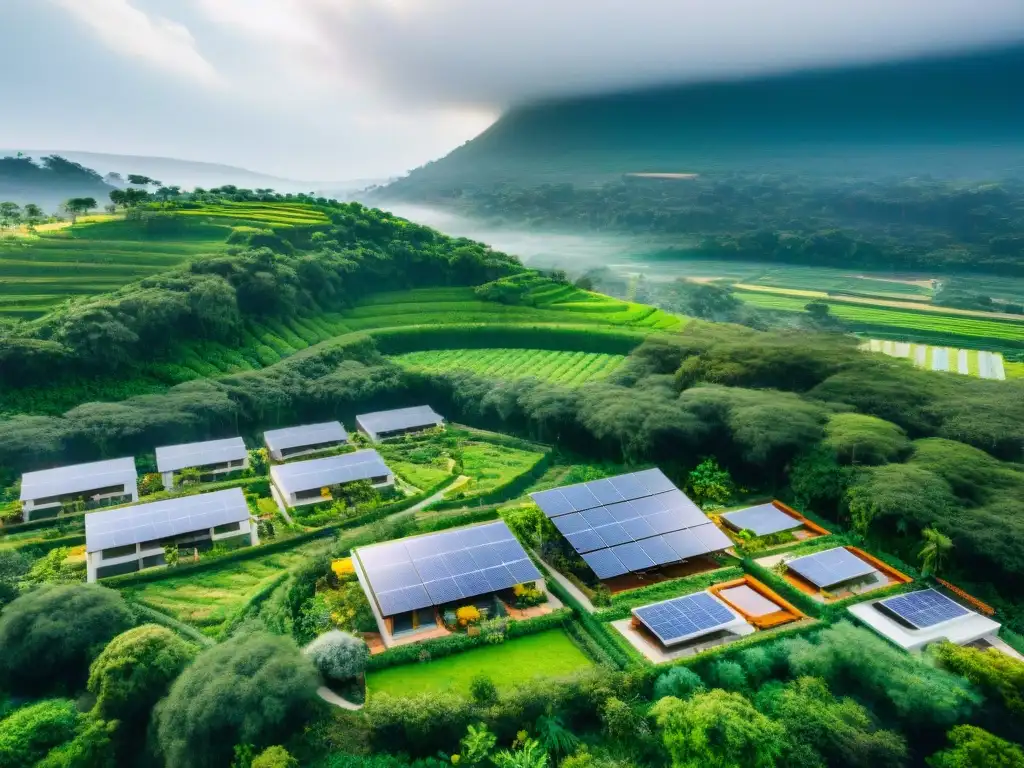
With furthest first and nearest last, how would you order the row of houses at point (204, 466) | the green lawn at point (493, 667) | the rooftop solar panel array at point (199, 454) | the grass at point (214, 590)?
1. the rooftop solar panel array at point (199, 454)
2. the row of houses at point (204, 466)
3. the grass at point (214, 590)
4. the green lawn at point (493, 667)

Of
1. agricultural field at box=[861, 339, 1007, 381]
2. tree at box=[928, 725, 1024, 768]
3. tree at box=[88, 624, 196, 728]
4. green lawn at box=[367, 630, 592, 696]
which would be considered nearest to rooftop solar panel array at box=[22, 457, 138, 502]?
tree at box=[88, 624, 196, 728]

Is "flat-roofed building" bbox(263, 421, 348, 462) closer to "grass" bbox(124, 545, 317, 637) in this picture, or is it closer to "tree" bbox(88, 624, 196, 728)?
"grass" bbox(124, 545, 317, 637)

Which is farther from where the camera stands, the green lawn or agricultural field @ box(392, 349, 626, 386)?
agricultural field @ box(392, 349, 626, 386)

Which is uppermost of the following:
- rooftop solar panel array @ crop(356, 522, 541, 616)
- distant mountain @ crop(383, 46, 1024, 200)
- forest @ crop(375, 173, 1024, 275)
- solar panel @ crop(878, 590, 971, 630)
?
distant mountain @ crop(383, 46, 1024, 200)

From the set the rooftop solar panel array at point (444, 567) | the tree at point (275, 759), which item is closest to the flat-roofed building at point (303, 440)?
the rooftop solar panel array at point (444, 567)

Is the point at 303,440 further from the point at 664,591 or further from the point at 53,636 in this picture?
the point at 664,591

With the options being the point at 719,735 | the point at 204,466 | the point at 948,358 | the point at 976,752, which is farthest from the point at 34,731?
the point at 948,358

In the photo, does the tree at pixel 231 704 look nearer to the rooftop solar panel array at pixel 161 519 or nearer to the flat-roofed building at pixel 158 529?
the flat-roofed building at pixel 158 529
